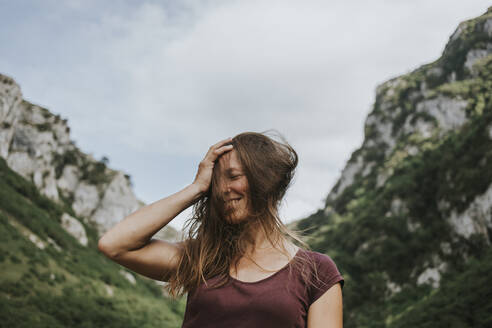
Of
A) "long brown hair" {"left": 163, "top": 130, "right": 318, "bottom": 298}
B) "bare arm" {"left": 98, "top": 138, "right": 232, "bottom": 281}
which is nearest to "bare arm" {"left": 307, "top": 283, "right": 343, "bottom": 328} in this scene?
"long brown hair" {"left": 163, "top": 130, "right": 318, "bottom": 298}

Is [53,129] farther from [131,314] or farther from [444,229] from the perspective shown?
Answer: [444,229]

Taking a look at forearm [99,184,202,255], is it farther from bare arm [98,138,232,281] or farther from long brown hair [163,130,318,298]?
long brown hair [163,130,318,298]

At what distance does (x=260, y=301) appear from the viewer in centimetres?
166

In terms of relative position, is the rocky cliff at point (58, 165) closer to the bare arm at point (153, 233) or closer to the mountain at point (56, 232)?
the mountain at point (56, 232)

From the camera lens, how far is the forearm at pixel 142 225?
6.21 ft

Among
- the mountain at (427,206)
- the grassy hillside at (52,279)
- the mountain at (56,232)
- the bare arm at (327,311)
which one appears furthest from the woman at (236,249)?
the grassy hillside at (52,279)

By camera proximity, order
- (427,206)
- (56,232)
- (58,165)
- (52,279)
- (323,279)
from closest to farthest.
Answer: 1. (323,279)
2. (52,279)
3. (56,232)
4. (427,206)
5. (58,165)

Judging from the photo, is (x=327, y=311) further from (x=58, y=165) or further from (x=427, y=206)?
(x=58, y=165)

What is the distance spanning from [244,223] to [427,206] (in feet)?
133

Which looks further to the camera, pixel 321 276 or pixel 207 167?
pixel 207 167

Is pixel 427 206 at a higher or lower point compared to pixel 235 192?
higher

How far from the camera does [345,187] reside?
75.6 metres

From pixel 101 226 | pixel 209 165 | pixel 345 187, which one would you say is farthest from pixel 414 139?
pixel 209 165

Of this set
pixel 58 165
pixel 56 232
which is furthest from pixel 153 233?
pixel 58 165
